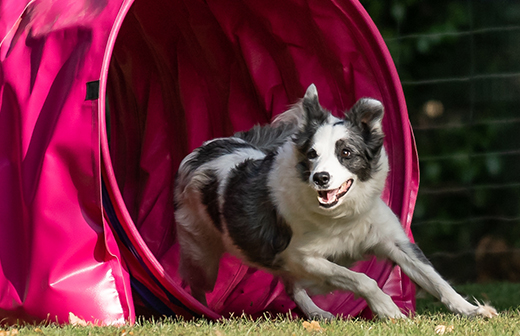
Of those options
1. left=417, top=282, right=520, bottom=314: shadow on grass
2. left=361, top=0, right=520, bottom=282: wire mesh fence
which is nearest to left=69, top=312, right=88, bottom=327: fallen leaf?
left=417, top=282, right=520, bottom=314: shadow on grass

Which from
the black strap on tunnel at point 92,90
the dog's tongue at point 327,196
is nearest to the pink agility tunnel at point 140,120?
the black strap on tunnel at point 92,90

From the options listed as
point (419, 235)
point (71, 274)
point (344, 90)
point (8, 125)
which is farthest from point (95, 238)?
point (419, 235)

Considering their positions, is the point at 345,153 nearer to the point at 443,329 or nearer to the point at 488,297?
the point at 443,329

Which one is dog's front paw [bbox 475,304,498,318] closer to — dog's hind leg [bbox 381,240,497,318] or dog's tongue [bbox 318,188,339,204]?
dog's hind leg [bbox 381,240,497,318]

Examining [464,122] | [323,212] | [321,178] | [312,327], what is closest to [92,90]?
[321,178]

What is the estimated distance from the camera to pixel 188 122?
623 centimetres

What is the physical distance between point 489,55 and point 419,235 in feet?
6.06

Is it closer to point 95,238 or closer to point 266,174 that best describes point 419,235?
point 266,174

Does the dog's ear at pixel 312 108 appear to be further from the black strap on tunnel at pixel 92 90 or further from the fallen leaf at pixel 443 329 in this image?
the fallen leaf at pixel 443 329

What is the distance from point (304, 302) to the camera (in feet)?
15.9

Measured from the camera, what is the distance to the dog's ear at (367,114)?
411 centimetres

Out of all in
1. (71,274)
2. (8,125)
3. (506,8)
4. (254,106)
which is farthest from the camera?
(506,8)

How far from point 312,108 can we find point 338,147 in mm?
346

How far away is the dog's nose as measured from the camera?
3828mm
